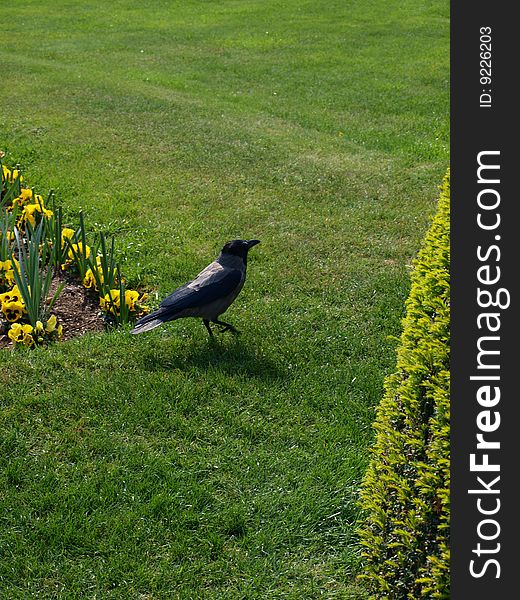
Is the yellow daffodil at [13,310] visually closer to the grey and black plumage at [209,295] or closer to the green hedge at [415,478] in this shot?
the grey and black plumage at [209,295]

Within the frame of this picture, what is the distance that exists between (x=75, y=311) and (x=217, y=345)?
1.14m

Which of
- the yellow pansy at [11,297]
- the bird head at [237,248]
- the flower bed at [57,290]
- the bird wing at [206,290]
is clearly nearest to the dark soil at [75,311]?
the flower bed at [57,290]

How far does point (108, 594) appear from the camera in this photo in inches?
122

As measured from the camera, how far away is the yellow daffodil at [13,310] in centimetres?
494

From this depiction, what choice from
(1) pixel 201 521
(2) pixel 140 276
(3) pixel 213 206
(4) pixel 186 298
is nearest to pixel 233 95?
(3) pixel 213 206

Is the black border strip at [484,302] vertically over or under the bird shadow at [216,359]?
over

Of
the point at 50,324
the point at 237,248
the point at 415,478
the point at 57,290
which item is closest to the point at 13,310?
the point at 50,324

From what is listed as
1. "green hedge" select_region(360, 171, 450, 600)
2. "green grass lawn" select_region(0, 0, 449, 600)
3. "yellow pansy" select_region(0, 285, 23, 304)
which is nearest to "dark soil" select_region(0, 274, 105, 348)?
"yellow pansy" select_region(0, 285, 23, 304)

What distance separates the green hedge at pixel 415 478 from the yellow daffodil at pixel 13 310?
262 centimetres

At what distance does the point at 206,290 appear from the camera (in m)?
4.66

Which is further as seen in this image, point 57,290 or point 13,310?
point 57,290

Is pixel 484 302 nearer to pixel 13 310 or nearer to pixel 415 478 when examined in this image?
pixel 415 478

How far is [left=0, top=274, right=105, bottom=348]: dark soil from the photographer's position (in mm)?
5184

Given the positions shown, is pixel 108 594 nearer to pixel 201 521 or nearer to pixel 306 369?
pixel 201 521
